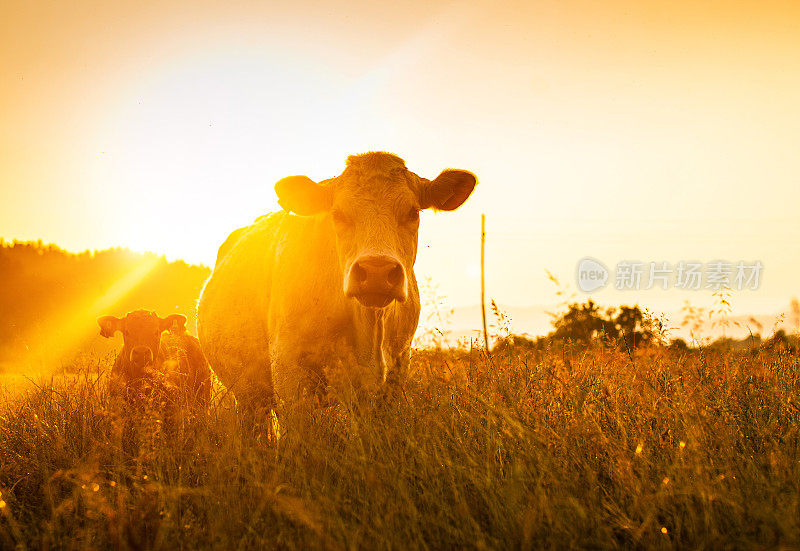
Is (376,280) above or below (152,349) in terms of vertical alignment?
above

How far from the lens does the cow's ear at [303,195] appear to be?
16.4 ft

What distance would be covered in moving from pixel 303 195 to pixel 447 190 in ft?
3.92

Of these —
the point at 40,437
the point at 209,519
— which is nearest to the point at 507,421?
the point at 209,519

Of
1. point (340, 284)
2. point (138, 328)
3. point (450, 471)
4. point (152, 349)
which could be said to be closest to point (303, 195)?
point (340, 284)

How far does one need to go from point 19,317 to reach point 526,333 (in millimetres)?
19182

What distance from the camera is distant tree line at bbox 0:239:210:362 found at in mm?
17531

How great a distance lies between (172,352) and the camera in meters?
7.57

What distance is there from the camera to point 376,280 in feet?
13.5

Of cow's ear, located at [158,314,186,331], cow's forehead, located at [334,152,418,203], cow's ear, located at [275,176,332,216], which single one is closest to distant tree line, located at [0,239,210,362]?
cow's ear, located at [158,314,186,331]

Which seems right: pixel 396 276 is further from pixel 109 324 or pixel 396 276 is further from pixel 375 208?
pixel 109 324

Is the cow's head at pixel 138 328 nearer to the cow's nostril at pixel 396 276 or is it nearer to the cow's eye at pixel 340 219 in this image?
the cow's eye at pixel 340 219

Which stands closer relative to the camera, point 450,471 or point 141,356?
point 450,471

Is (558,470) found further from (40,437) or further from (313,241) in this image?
(40,437)

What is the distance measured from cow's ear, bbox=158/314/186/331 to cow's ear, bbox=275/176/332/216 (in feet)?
12.0
